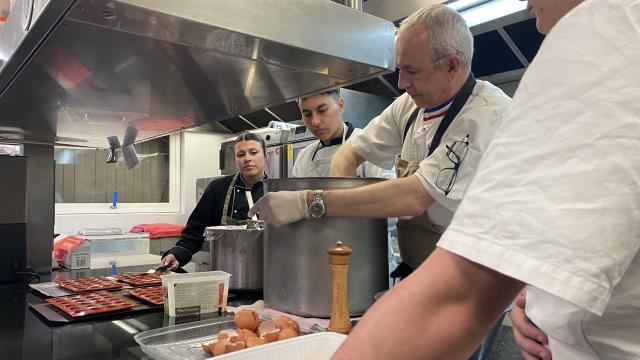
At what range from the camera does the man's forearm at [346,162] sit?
144 centimetres

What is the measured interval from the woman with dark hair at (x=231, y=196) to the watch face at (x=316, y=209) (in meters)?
1.16

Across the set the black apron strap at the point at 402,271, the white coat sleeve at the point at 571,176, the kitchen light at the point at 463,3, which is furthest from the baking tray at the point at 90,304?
the kitchen light at the point at 463,3

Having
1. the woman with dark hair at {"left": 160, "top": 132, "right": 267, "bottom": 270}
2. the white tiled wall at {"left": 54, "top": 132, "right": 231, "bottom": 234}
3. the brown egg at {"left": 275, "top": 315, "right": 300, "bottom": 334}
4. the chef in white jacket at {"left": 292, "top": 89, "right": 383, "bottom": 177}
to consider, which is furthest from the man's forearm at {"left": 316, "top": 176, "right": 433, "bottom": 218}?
the white tiled wall at {"left": 54, "top": 132, "right": 231, "bottom": 234}

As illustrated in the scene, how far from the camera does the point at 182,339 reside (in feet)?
2.79

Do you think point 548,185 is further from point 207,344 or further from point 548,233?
point 207,344

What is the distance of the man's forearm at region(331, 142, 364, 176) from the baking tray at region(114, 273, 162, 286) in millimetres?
654

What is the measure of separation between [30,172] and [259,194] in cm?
98

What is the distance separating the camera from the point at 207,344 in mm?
782

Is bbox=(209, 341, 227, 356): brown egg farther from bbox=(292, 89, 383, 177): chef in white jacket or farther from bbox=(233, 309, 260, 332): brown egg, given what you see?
bbox=(292, 89, 383, 177): chef in white jacket

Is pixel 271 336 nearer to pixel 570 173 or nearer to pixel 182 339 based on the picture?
pixel 182 339

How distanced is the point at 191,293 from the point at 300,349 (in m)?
0.43

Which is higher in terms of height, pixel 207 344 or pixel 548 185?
pixel 548 185

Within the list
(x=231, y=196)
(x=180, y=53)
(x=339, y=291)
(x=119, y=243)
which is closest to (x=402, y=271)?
(x=339, y=291)

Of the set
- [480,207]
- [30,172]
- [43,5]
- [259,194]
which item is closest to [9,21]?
[43,5]
